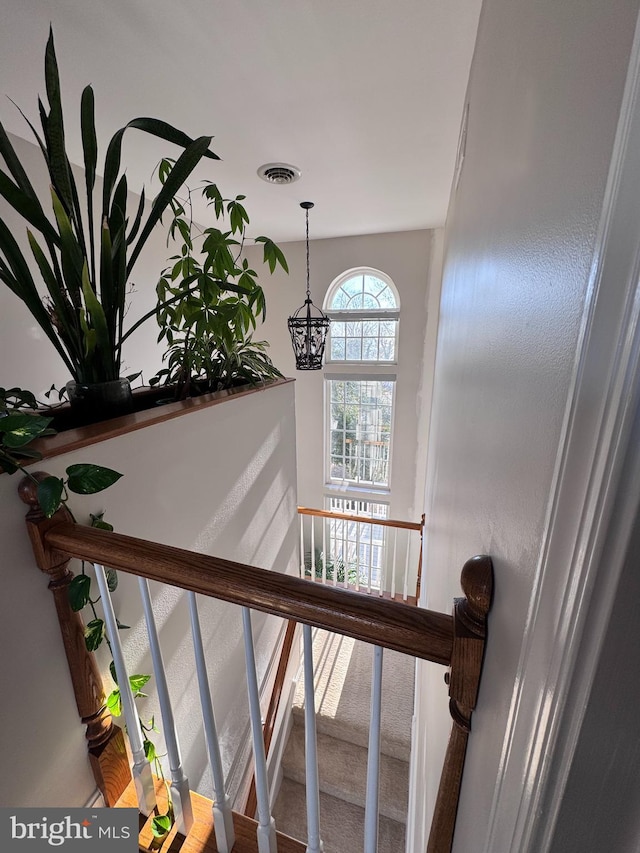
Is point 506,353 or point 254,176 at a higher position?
point 254,176

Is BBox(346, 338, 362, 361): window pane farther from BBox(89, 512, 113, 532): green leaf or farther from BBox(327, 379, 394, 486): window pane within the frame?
BBox(89, 512, 113, 532): green leaf

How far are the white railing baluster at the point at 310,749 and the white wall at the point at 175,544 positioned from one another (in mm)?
633

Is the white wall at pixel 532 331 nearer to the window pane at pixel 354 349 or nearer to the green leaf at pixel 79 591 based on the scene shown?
the green leaf at pixel 79 591

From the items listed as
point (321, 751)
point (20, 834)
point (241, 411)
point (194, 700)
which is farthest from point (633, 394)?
point (321, 751)

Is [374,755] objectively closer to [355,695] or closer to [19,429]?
[19,429]

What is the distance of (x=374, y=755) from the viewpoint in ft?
2.29

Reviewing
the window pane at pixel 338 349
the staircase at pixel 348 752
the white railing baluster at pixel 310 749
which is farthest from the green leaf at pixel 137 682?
the window pane at pixel 338 349

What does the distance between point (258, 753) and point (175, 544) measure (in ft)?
2.34

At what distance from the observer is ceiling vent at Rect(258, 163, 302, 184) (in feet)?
8.66

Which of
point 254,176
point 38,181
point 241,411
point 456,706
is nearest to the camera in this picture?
point 456,706

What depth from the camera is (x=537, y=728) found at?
0.31 m

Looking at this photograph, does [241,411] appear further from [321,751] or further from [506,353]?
[321,751]

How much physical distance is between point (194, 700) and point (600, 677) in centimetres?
160

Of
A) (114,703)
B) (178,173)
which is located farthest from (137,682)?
(178,173)
